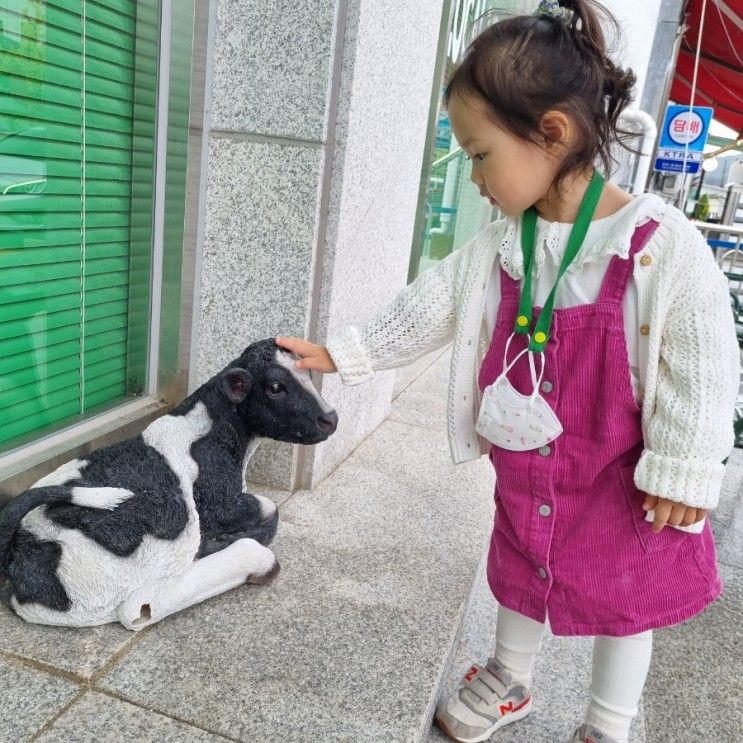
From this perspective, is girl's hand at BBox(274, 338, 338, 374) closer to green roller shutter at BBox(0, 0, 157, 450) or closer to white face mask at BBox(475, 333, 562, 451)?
white face mask at BBox(475, 333, 562, 451)

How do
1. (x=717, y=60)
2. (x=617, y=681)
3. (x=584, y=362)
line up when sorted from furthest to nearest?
1. (x=717, y=60)
2. (x=617, y=681)
3. (x=584, y=362)

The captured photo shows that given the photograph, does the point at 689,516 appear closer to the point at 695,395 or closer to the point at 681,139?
the point at 695,395

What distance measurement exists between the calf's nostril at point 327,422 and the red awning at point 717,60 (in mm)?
9965

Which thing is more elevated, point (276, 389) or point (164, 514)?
point (276, 389)

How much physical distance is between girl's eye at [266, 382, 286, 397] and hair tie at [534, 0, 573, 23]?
113cm

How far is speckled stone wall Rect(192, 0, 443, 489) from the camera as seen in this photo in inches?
94.7

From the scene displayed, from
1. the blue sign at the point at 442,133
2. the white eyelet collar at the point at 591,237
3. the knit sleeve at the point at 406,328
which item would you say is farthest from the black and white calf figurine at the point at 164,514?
the blue sign at the point at 442,133

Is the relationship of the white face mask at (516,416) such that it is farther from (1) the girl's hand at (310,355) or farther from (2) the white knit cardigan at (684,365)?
(1) the girl's hand at (310,355)

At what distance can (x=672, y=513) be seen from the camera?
1635mm

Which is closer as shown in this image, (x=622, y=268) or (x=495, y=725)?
(x=622, y=268)

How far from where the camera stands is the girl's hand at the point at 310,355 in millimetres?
2055

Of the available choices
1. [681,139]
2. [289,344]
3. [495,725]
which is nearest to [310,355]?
[289,344]

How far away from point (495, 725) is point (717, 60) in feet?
44.0

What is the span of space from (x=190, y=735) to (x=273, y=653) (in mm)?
325
